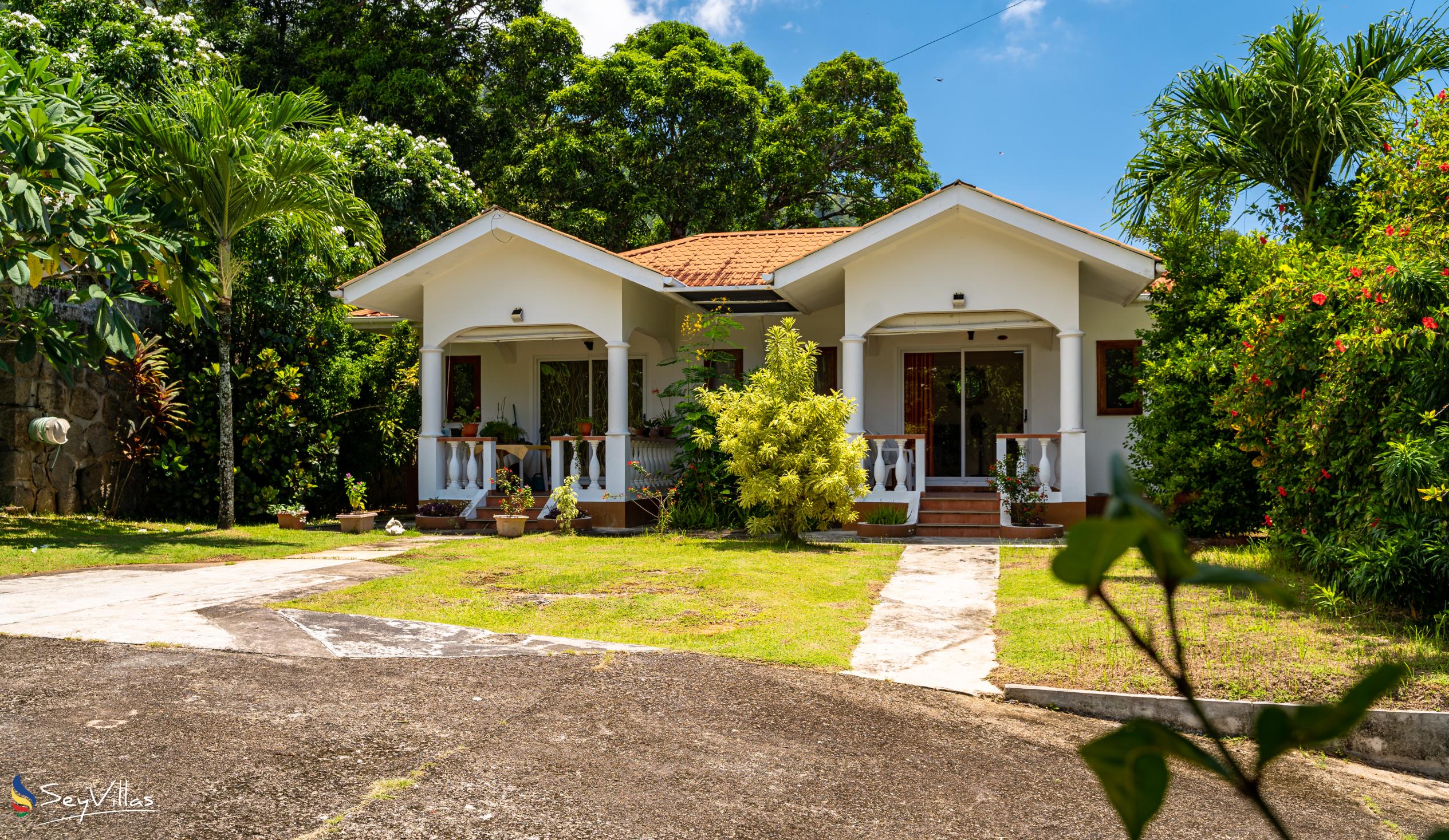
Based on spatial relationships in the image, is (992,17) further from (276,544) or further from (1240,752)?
(1240,752)

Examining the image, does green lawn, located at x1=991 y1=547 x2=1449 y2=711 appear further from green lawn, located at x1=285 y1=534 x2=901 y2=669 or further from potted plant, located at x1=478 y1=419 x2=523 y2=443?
potted plant, located at x1=478 y1=419 x2=523 y2=443

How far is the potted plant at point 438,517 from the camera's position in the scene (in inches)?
534

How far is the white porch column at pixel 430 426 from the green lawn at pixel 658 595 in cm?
312

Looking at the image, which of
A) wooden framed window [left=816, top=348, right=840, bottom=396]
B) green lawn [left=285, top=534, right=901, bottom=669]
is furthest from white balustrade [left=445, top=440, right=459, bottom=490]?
wooden framed window [left=816, top=348, right=840, bottom=396]

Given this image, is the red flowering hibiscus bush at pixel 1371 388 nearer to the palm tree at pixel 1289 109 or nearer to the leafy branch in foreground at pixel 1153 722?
the palm tree at pixel 1289 109

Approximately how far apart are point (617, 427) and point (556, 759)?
31.1 feet

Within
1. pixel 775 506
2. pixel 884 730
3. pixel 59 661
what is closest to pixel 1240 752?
pixel 884 730

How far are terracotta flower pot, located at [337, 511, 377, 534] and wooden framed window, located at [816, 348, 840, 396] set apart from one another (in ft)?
21.6

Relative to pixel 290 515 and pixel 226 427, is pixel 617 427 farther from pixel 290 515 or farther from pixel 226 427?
pixel 226 427

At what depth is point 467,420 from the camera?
640 inches

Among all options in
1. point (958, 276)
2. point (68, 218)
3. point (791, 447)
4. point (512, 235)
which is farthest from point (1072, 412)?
point (68, 218)

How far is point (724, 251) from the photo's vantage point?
16.4 meters

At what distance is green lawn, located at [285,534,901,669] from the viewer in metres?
6.77

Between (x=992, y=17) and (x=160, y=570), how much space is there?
14.1 meters
